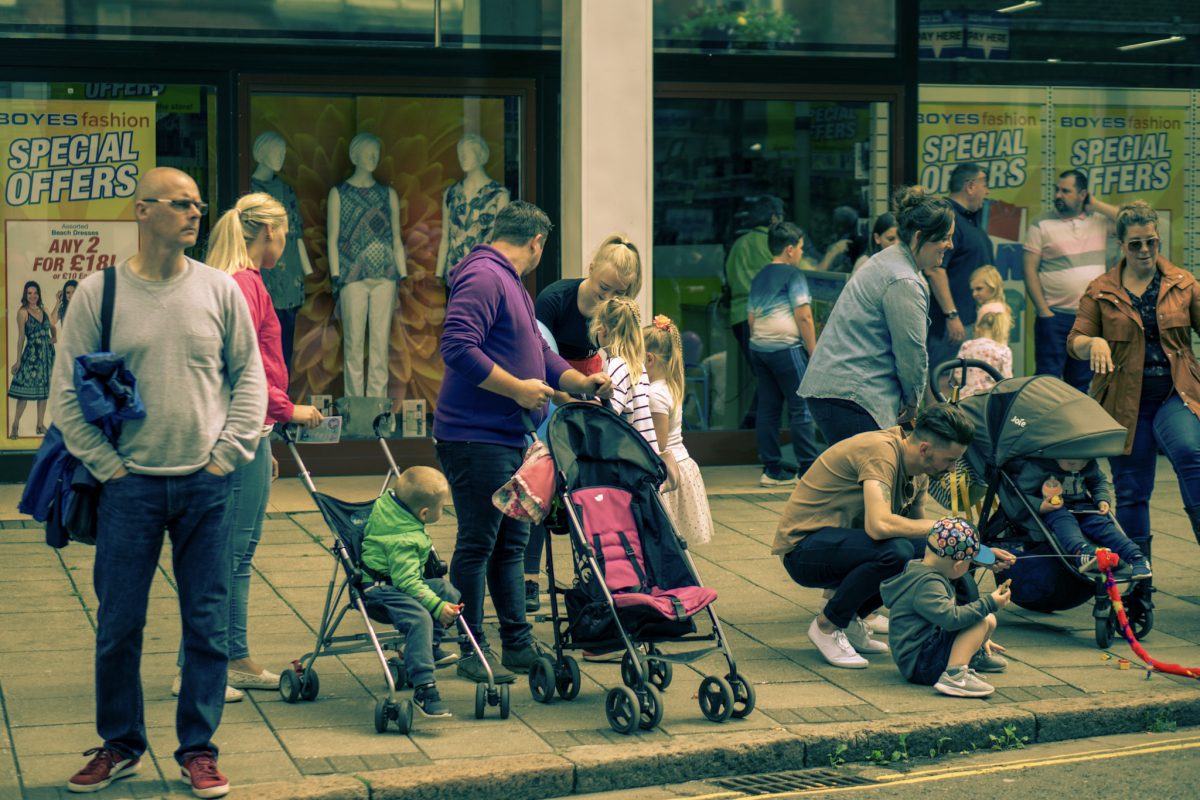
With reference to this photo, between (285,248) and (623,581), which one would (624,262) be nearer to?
(623,581)

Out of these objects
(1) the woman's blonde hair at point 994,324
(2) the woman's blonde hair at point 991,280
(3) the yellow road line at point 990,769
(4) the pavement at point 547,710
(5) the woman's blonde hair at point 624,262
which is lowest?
(3) the yellow road line at point 990,769

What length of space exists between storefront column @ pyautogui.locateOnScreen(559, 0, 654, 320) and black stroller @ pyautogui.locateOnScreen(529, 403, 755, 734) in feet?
15.1

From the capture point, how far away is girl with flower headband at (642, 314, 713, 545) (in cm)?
802

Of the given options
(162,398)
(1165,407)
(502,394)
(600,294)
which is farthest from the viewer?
(1165,407)

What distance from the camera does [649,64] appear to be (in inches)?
462

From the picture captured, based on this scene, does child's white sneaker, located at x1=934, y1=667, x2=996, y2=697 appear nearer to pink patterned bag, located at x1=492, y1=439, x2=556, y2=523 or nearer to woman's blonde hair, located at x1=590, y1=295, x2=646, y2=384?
pink patterned bag, located at x1=492, y1=439, x2=556, y2=523

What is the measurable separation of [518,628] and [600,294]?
1599 millimetres

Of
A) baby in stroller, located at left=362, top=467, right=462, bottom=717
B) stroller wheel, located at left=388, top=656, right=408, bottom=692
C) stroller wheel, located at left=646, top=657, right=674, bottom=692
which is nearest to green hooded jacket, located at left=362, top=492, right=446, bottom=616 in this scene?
baby in stroller, located at left=362, top=467, right=462, bottom=717

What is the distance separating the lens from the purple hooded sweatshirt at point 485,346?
700 centimetres

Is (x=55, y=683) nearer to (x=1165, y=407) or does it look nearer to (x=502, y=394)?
(x=502, y=394)

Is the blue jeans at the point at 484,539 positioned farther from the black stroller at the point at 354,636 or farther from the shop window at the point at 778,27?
the shop window at the point at 778,27

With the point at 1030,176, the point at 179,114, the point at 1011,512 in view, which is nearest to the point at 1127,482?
the point at 1011,512

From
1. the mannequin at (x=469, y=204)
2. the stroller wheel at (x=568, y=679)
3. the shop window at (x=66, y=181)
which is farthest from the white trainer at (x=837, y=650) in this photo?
the shop window at (x=66, y=181)

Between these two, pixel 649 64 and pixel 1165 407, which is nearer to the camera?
pixel 1165 407
